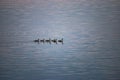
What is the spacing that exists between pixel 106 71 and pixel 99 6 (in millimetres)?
334

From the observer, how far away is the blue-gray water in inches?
53.6

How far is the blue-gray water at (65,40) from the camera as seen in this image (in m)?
1.36

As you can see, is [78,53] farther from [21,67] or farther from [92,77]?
[21,67]

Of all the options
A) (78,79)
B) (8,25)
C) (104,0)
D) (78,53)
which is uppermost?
(104,0)

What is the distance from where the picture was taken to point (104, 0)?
4.53 ft

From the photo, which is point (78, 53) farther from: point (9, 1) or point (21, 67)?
point (9, 1)

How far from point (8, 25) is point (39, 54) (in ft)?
0.72

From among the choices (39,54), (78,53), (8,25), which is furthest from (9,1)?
(78,53)

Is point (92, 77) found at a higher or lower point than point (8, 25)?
lower

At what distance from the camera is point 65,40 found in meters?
1.37

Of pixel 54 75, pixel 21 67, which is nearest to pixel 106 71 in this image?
pixel 54 75

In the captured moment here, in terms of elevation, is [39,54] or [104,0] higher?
[104,0]

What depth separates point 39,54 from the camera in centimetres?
137

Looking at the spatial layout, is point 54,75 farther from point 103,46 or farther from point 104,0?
point 104,0
